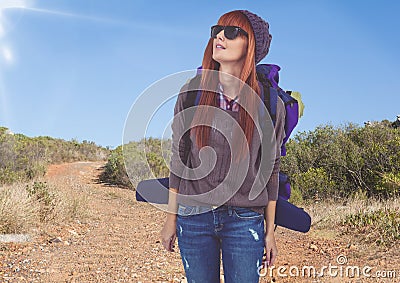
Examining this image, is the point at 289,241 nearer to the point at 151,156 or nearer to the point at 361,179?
the point at 361,179

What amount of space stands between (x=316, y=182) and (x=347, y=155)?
130 cm

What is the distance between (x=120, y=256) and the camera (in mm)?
5883

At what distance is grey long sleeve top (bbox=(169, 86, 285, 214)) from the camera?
200cm

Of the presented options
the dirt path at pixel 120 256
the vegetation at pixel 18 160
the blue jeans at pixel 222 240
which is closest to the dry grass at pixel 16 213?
the dirt path at pixel 120 256

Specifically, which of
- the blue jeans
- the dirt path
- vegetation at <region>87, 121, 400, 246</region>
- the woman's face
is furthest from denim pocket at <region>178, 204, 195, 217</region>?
vegetation at <region>87, 121, 400, 246</region>

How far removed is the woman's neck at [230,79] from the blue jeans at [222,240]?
1.71ft

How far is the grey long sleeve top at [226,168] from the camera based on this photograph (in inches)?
78.7

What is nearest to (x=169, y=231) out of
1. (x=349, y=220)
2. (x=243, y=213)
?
(x=243, y=213)

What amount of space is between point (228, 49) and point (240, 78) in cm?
14

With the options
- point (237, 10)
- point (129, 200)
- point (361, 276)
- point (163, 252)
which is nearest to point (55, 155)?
point (129, 200)

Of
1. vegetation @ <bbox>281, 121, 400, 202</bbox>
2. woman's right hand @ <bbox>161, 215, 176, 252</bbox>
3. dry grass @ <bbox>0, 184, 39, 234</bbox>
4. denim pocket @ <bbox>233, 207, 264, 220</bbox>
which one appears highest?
vegetation @ <bbox>281, 121, 400, 202</bbox>

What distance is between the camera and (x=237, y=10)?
2.17m

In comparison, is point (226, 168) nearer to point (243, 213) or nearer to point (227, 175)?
point (227, 175)

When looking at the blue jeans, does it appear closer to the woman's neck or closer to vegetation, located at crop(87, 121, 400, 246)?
the woman's neck
